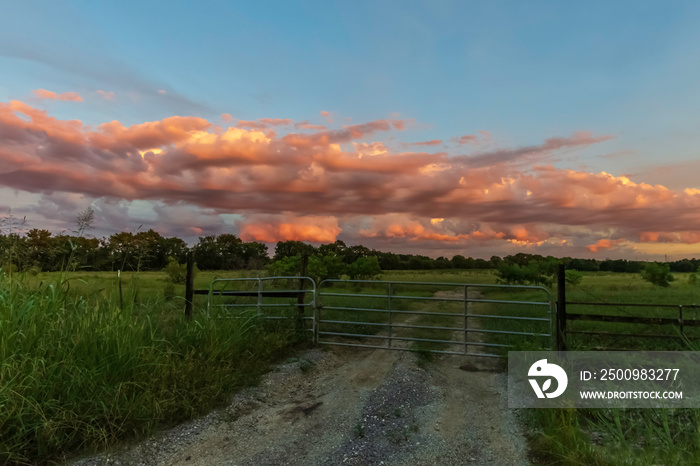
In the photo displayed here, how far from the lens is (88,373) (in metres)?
4.95

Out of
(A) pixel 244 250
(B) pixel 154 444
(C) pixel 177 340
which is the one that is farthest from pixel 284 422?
(A) pixel 244 250

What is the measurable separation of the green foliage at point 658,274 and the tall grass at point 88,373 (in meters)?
40.6

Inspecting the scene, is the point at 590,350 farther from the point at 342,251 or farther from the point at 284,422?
the point at 342,251

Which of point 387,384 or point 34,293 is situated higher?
point 34,293

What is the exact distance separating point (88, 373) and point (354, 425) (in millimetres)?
3398

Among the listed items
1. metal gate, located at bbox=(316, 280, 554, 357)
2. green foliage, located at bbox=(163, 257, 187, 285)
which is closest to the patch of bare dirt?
metal gate, located at bbox=(316, 280, 554, 357)

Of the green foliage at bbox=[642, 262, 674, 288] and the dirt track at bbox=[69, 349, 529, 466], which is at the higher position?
the green foliage at bbox=[642, 262, 674, 288]

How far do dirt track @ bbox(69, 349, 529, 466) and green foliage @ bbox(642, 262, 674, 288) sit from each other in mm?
37120

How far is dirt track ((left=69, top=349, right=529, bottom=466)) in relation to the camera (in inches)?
182

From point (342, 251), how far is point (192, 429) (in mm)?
35927

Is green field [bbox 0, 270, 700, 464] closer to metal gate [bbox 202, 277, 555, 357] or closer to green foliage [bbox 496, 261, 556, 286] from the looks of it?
metal gate [bbox 202, 277, 555, 357]

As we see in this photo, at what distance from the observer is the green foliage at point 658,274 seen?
35.4 m

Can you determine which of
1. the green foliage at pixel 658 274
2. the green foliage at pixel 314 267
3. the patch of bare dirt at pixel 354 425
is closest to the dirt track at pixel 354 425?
the patch of bare dirt at pixel 354 425

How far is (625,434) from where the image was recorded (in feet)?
15.8
